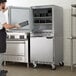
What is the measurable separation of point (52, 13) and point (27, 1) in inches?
44.8

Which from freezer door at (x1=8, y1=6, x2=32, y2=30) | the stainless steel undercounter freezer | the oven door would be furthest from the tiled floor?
freezer door at (x1=8, y1=6, x2=32, y2=30)

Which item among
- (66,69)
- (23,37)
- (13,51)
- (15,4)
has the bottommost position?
(66,69)

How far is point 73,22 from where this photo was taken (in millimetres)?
5648

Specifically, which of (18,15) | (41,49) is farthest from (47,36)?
(18,15)

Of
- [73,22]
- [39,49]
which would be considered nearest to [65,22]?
[73,22]

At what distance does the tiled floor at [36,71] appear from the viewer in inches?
193

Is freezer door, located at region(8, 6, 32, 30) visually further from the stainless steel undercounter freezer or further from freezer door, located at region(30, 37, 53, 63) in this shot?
freezer door, located at region(30, 37, 53, 63)

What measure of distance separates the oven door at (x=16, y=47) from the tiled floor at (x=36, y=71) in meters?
0.37

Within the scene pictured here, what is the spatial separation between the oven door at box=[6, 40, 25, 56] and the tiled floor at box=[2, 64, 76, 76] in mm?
370

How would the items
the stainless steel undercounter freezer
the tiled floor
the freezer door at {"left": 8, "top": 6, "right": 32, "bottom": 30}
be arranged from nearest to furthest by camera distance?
the tiled floor < the stainless steel undercounter freezer < the freezer door at {"left": 8, "top": 6, "right": 32, "bottom": 30}

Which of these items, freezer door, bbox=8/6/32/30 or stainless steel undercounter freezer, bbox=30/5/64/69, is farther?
freezer door, bbox=8/6/32/30

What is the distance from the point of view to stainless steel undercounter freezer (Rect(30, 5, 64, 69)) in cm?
530

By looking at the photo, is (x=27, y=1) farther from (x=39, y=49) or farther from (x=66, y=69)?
(x=66, y=69)

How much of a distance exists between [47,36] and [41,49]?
1.19 feet
